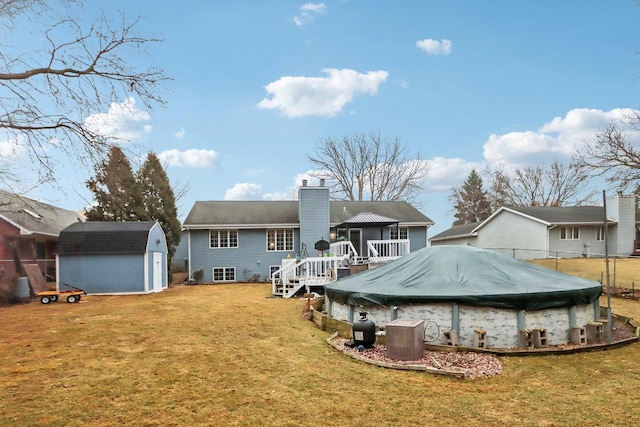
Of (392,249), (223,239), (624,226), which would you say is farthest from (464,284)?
(624,226)

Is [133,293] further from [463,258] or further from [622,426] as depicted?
[622,426]

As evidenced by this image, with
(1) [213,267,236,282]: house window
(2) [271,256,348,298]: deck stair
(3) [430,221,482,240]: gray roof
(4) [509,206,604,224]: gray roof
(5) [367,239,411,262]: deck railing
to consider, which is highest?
(4) [509,206,604,224]: gray roof

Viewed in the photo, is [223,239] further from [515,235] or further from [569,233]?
[569,233]

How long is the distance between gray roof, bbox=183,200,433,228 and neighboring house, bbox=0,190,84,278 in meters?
6.62

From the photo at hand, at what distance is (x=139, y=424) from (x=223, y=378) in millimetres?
1673

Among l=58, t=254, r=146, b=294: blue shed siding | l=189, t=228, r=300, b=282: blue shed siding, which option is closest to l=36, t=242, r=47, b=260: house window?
l=58, t=254, r=146, b=294: blue shed siding

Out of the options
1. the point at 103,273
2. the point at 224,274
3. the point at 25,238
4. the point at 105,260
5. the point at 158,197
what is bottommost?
the point at 224,274

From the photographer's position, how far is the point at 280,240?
76.7 ft

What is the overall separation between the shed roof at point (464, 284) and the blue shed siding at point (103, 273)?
34.2ft

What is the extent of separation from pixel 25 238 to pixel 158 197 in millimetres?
6827

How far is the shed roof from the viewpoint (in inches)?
320

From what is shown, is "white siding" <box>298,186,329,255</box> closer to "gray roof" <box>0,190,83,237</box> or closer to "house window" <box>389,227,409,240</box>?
"house window" <box>389,227,409,240</box>

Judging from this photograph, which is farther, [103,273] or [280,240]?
[280,240]

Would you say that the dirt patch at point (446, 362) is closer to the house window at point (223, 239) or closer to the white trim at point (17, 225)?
the white trim at point (17, 225)
